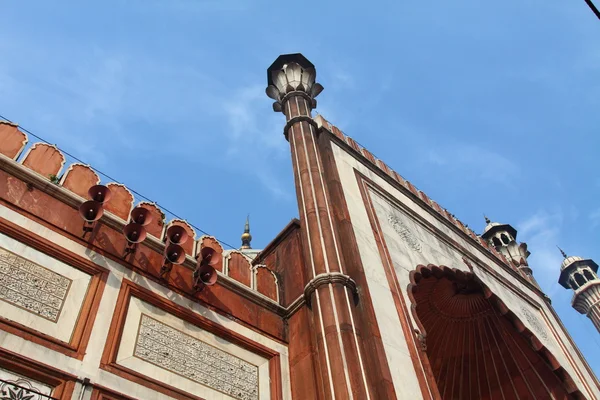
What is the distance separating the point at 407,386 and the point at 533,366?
5970 mm

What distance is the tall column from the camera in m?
6.03

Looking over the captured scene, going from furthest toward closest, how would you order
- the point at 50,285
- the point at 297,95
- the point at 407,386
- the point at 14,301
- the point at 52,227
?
the point at 297,95 → the point at 407,386 → the point at 52,227 → the point at 50,285 → the point at 14,301

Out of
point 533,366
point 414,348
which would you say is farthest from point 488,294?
point 414,348

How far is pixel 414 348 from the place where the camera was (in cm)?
721

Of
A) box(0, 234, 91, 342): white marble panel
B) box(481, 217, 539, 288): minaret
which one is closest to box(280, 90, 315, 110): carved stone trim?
box(0, 234, 91, 342): white marble panel

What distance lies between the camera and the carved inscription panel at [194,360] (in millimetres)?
5754

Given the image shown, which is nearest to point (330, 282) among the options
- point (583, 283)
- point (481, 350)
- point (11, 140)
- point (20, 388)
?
point (20, 388)

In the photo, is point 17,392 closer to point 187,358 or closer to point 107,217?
point 187,358

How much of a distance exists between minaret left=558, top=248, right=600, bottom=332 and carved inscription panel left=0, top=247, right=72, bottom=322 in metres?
21.5

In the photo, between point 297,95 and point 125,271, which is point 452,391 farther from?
point 125,271

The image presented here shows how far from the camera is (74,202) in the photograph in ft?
20.3

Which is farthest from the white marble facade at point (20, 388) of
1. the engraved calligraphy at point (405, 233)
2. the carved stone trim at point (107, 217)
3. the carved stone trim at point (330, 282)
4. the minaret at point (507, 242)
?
the minaret at point (507, 242)

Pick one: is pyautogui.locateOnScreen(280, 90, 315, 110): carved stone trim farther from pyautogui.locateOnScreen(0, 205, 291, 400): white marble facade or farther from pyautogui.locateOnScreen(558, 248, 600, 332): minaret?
pyautogui.locateOnScreen(558, 248, 600, 332): minaret

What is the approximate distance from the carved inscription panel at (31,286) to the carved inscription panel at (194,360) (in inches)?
35.5
